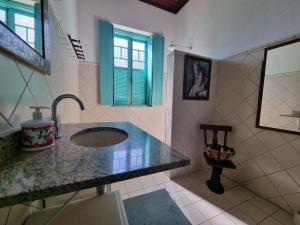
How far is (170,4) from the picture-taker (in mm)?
2523

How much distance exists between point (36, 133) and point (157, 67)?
7.57ft

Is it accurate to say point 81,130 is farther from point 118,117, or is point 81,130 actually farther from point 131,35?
point 131,35

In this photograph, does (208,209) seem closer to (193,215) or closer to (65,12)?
(193,215)

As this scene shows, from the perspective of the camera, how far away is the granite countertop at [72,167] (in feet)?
0.93

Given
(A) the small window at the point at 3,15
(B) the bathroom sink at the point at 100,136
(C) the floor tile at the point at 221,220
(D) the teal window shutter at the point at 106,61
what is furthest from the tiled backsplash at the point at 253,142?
(A) the small window at the point at 3,15

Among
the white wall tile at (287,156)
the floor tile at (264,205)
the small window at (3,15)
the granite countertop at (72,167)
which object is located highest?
the small window at (3,15)

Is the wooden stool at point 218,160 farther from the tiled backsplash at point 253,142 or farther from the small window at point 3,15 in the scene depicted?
the small window at point 3,15

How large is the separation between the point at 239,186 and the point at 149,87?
78.9 inches

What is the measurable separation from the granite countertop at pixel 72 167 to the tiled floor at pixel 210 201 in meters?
0.70

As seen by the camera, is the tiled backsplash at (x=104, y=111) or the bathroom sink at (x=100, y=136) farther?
the tiled backsplash at (x=104, y=111)

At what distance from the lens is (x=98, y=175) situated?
34 cm

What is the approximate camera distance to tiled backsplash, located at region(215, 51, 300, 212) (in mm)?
1236

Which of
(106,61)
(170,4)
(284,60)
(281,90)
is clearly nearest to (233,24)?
(284,60)

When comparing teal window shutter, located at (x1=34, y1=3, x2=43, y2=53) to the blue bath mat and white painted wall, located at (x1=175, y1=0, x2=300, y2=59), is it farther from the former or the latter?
white painted wall, located at (x1=175, y1=0, x2=300, y2=59)
